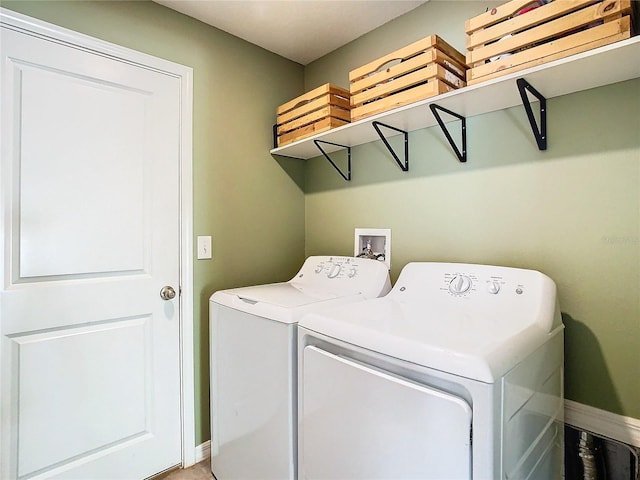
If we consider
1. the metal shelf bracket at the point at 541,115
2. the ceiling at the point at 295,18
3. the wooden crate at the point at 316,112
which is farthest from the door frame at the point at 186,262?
the metal shelf bracket at the point at 541,115

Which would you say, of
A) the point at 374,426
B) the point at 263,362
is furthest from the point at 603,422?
the point at 263,362

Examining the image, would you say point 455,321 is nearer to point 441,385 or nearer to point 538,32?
point 441,385

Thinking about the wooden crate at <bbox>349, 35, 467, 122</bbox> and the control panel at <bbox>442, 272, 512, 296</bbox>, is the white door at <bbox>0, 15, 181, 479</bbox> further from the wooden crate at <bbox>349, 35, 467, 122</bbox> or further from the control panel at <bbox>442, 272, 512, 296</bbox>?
the control panel at <bbox>442, 272, 512, 296</bbox>

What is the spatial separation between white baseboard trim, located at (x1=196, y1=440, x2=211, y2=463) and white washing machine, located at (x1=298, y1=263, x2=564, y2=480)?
887 mm

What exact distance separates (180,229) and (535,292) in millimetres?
1549

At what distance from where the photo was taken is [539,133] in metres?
1.31

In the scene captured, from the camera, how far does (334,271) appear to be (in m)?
1.79

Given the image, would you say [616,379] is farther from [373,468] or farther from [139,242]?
[139,242]

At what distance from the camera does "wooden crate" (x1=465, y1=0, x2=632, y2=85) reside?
0.98m

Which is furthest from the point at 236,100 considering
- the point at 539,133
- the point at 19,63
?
the point at 539,133

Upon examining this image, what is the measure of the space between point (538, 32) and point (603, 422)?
1308 mm

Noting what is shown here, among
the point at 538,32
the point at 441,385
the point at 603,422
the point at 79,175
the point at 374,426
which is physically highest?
the point at 538,32

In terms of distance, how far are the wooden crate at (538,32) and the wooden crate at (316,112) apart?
665 mm

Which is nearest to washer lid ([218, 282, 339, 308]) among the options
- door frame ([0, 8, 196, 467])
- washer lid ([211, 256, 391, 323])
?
washer lid ([211, 256, 391, 323])
